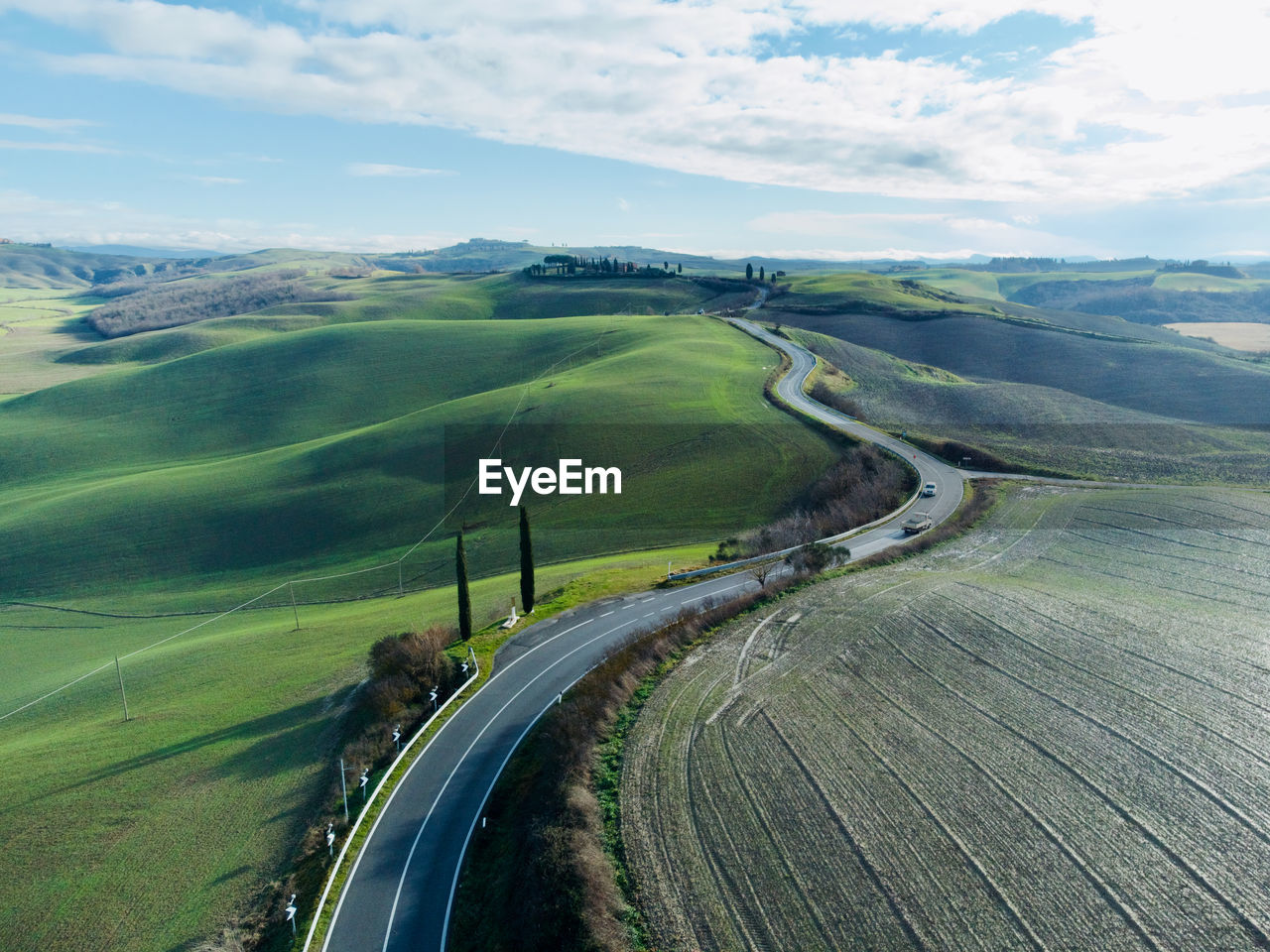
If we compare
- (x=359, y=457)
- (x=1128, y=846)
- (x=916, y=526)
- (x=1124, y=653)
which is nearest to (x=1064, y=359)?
(x=916, y=526)

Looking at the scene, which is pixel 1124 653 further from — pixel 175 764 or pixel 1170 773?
pixel 175 764

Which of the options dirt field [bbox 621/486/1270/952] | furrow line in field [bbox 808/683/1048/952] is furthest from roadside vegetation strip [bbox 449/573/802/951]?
furrow line in field [bbox 808/683/1048/952]

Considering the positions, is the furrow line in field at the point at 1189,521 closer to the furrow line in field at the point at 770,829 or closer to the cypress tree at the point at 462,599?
the furrow line in field at the point at 770,829

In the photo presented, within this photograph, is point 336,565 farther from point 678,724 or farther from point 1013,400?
point 1013,400

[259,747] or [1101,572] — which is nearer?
[259,747]

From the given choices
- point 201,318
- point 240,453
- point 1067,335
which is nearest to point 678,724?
point 240,453

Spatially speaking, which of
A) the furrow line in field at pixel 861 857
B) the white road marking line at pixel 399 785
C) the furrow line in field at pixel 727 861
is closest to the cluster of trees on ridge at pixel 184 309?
the white road marking line at pixel 399 785
